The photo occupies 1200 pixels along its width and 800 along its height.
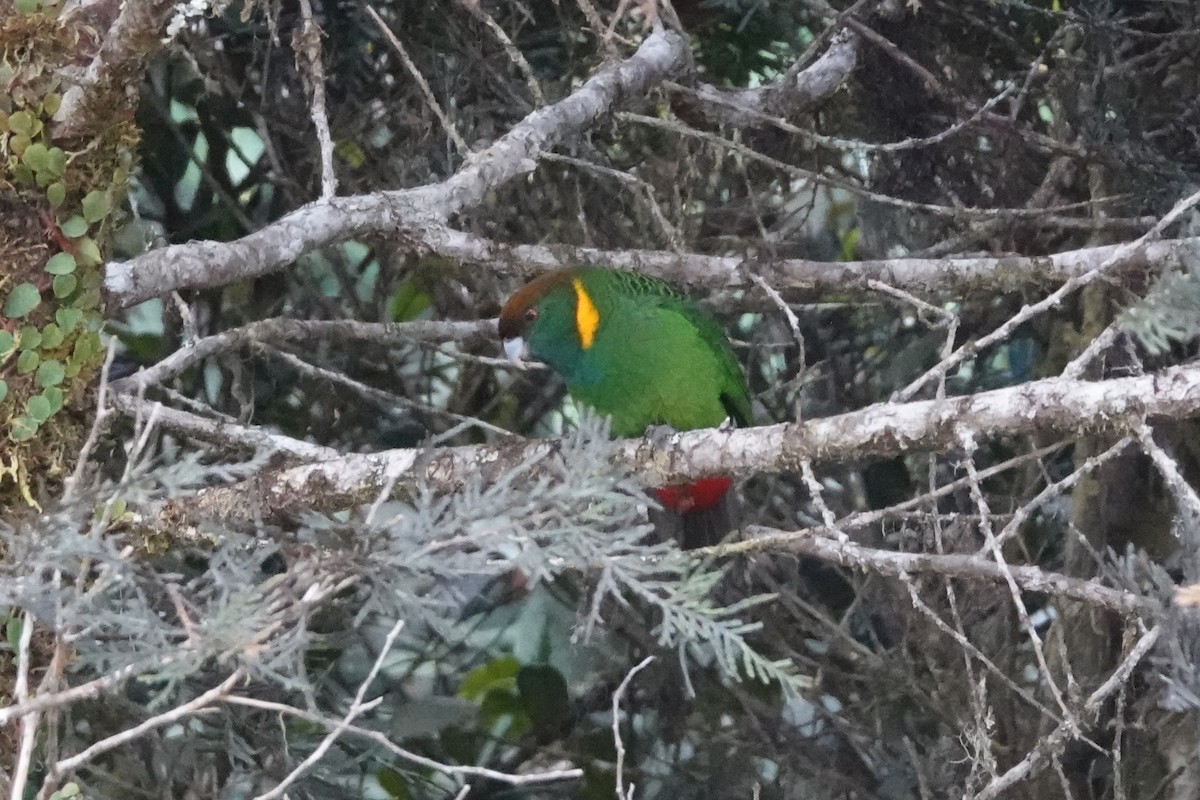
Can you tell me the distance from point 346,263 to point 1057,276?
2.17m

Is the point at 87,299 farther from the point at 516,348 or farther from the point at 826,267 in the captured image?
the point at 826,267

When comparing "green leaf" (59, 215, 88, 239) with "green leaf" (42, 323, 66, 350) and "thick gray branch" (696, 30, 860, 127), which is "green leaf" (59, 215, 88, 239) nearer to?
"green leaf" (42, 323, 66, 350)

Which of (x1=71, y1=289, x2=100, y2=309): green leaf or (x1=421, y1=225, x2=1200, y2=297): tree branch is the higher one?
(x1=71, y1=289, x2=100, y2=309): green leaf

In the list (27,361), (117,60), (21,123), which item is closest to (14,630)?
(27,361)

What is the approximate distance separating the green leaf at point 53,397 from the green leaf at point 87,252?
20 centimetres

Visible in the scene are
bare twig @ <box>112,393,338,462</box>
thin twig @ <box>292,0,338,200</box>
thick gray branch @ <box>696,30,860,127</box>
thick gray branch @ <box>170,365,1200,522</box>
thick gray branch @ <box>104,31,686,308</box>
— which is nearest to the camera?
thick gray branch @ <box>170,365,1200,522</box>

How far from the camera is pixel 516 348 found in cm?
317

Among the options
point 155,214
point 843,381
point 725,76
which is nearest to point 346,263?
point 155,214

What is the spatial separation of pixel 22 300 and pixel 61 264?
0.26ft

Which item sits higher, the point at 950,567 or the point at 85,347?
the point at 85,347

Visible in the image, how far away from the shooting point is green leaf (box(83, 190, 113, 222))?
6.31ft

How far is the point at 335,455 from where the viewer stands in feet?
7.57

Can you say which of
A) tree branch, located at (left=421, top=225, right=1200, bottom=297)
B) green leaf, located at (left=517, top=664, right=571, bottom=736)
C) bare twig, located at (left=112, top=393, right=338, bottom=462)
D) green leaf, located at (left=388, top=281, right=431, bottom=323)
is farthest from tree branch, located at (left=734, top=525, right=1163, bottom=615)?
green leaf, located at (left=388, top=281, right=431, bottom=323)

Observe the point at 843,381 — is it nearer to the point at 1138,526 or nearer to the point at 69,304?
the point at 1138,526
